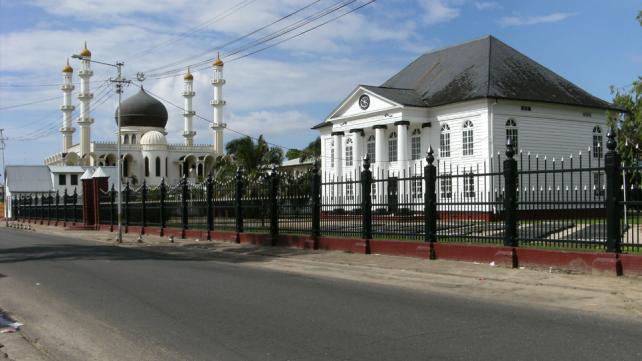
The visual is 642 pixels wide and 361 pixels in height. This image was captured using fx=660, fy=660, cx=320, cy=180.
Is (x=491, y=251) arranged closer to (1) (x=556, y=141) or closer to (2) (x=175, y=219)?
(2) (x=175, y=219)

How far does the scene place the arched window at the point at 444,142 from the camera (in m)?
35.6

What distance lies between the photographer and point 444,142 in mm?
35875

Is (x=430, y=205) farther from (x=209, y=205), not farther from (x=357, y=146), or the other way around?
(x=357, y=146)

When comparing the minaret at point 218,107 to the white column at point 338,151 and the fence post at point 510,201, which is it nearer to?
the white column at point 338,151

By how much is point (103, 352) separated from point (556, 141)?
103 feet

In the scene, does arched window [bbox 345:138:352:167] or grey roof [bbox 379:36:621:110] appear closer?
grey roof [bbox 379:36:621:110]

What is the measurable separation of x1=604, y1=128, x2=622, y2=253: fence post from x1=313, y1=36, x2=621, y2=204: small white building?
20107 mm

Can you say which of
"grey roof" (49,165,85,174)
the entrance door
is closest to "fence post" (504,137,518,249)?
the entrance door

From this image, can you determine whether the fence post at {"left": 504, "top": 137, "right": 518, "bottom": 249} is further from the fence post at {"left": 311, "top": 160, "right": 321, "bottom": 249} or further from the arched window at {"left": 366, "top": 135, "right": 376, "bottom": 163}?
the arched window at {"left": 366, "top": 135, "right": 376, "bottom": 163}

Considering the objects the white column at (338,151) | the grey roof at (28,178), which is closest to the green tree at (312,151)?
the white column at (338,151)

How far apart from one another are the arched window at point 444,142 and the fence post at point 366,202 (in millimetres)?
19321

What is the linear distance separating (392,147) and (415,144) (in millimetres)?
1570

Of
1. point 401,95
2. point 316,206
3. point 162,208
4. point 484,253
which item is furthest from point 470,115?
point 484,253

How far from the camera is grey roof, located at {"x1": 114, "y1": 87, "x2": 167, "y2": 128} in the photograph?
278 ft
